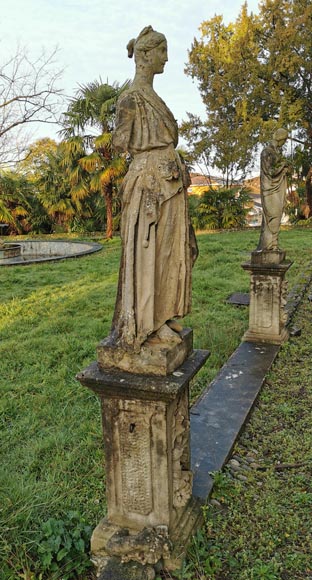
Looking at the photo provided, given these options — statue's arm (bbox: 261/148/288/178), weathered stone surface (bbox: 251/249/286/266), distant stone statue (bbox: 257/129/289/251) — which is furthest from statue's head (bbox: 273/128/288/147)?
Answer: weathered stone surface (bbox: 251/249/286/266)

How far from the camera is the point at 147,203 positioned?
2004 millimetres

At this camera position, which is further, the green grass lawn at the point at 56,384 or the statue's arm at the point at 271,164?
the statue's arm at the point at 271,164

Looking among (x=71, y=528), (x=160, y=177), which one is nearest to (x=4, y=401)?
(x=71, y=528)

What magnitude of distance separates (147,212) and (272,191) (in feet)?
12.3

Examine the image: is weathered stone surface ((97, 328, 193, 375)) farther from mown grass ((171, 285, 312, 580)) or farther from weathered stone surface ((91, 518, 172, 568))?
mown grass ((171, 285, 312, 580))

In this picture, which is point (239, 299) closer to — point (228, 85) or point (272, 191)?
point (272, 191)

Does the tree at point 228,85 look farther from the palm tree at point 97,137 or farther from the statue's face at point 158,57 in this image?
the statue's face at point 158,57

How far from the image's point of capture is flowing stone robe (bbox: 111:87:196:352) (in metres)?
2.01

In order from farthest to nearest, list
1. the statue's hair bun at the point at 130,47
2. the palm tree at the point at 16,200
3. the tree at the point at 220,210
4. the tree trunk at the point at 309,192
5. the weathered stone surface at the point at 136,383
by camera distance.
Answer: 1. the palm tree at the point at 16,200
2. the tree trunk at the point at 309,192
3. the tree at the point at 220,210
4. the statue's hair bun at the point at 130,47
5. the weathered stone surface at the point at 136,383

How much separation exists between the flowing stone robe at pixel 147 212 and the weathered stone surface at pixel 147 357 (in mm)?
43

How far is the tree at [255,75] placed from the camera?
18.3 m

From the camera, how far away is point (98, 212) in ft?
71.8

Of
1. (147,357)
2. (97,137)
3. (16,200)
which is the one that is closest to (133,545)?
(147,357)

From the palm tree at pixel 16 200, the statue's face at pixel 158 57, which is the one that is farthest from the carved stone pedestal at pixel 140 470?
the palm tree at pixel 16 200
